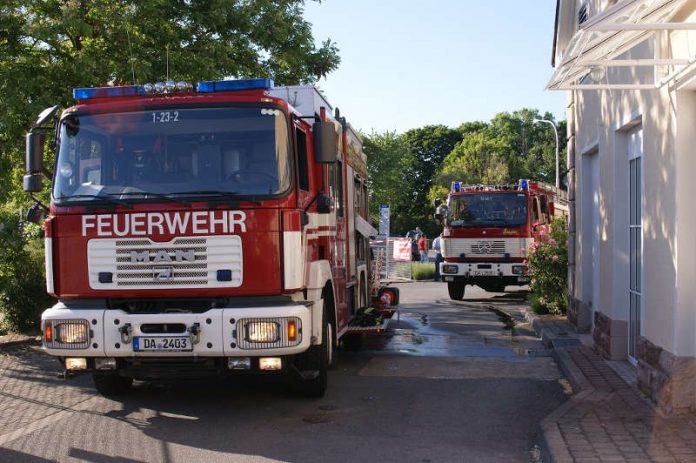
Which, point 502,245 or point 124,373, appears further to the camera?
point 502,245

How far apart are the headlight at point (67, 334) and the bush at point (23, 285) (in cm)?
568

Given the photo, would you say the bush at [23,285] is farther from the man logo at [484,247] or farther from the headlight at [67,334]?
the man logo at [484,247]

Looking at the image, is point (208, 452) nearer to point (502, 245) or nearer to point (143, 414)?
point (143, 414)

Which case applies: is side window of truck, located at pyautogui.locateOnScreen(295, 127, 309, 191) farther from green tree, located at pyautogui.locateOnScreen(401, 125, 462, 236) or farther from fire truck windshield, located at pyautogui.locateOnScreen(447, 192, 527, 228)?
green tree, located at pyautogui.locateOnScreen(401, 125, 462, 236)

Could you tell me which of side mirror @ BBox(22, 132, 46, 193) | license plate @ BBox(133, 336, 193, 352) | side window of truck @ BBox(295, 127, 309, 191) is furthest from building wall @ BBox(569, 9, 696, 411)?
side mirror @ BBox(22, 132, 46, 193)

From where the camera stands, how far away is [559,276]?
1455 centimetres

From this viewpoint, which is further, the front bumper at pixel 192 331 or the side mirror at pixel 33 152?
the side mirror at pixel 33 152

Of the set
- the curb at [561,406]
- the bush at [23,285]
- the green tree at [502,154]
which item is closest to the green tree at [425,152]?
the green tree at [502,154]

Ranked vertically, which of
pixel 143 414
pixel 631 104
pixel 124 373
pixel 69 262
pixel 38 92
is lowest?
pixel 143 414

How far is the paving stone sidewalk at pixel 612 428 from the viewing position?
5398 mm

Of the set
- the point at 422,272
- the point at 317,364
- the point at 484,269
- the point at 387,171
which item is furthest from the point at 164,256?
the point at 387,171

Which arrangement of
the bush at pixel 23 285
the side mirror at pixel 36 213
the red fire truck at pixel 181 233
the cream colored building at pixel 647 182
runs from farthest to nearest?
the bush at pixel 23 285, the side mirror at pixel 36 213, the red fire truck at pixel 181 233, the cream colored building at pixel 647 182

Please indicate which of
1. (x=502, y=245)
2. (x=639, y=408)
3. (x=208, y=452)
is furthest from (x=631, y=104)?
(x=502, y=245)

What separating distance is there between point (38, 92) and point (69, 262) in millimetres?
5110
